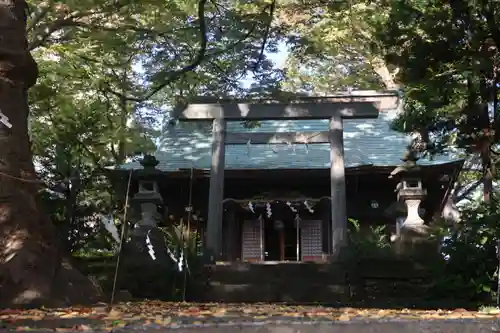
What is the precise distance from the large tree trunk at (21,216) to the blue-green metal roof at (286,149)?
288 inches

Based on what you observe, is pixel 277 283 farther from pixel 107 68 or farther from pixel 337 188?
pixel 107 68

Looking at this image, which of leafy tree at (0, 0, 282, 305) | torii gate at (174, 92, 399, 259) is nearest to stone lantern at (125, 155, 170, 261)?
torii gate at (174, 92, 399, 259)

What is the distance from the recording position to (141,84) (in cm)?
1233

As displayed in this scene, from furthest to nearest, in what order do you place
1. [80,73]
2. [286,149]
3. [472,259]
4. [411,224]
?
1. [286,149]
2. [80,73]
3. [411,224]
4. [472,259]

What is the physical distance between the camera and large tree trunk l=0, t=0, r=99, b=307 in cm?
596

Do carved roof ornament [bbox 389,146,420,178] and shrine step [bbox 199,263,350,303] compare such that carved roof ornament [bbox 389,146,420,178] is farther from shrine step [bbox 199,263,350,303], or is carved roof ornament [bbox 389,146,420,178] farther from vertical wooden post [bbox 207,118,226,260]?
vertical wooden post [bbox 207,118,226,260]

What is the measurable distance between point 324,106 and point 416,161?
2531mm

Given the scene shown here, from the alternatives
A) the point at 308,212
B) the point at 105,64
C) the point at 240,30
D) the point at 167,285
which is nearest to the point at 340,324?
the point at 167,285

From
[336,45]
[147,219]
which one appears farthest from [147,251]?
[336,45]

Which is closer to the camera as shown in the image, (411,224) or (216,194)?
(411,224)

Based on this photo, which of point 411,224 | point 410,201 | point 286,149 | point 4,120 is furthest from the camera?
point 286,149

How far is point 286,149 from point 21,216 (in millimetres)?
10403

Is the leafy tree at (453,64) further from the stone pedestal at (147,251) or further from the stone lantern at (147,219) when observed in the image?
the stone lantern at (147,219)

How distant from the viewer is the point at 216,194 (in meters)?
12.1
